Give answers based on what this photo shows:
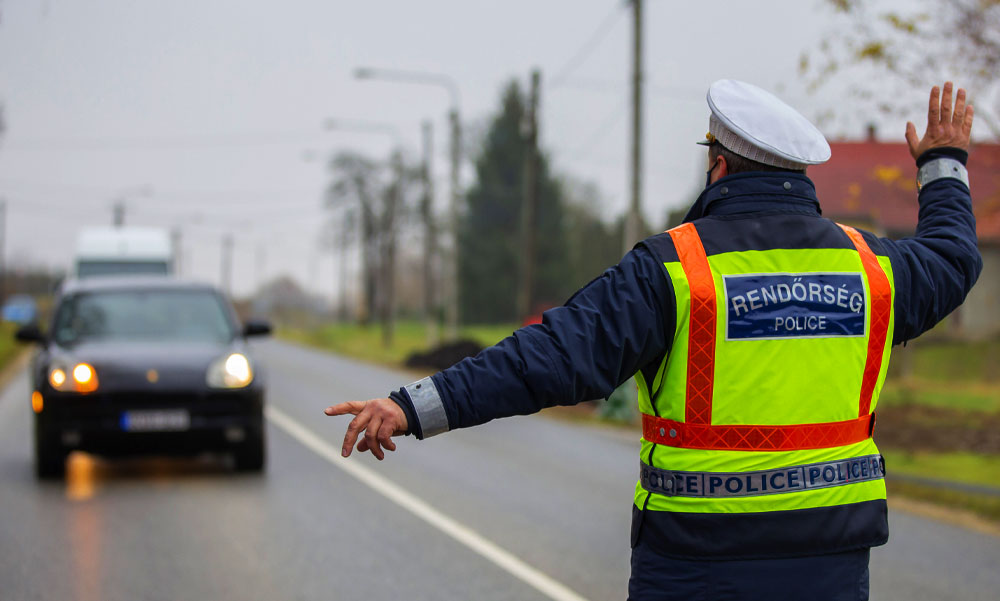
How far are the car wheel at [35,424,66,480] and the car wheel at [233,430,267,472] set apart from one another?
1370 mm

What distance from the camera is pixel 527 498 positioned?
9.45 m

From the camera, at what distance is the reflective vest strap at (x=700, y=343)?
106 inches

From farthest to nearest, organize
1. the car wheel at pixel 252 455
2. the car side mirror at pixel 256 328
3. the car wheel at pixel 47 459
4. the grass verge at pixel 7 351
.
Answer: the grass verge at pixel 7 351 → the car side mirror at pixel 256 328 → the car wheel at pixel 252 455 → the car wheel at pixel 47 459

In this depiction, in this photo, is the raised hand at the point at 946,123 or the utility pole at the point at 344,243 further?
the utility pole at the point at 344,243

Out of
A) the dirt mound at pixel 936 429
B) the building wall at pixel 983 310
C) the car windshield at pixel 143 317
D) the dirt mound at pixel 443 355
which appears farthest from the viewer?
the building wall at pixel 983 310

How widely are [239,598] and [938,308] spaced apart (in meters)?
4.10

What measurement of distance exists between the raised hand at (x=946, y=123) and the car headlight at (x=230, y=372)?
7.30m

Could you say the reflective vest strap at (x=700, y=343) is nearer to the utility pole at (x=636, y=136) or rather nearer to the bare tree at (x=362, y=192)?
the utility pole at (x=636, y=136)

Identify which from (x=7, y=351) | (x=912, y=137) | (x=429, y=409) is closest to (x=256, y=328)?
(x=912, y=137)

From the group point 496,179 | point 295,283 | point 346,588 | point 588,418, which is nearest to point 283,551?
point 346,588

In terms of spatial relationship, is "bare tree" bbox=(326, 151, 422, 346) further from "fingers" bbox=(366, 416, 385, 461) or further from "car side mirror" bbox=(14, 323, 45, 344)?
"fingers" bbox=(366, 416, 385, 461)

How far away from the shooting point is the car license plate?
9.43 m

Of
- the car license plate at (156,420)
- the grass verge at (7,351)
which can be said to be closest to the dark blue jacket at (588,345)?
the car license plate at (156,420)

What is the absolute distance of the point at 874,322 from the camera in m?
2.82
